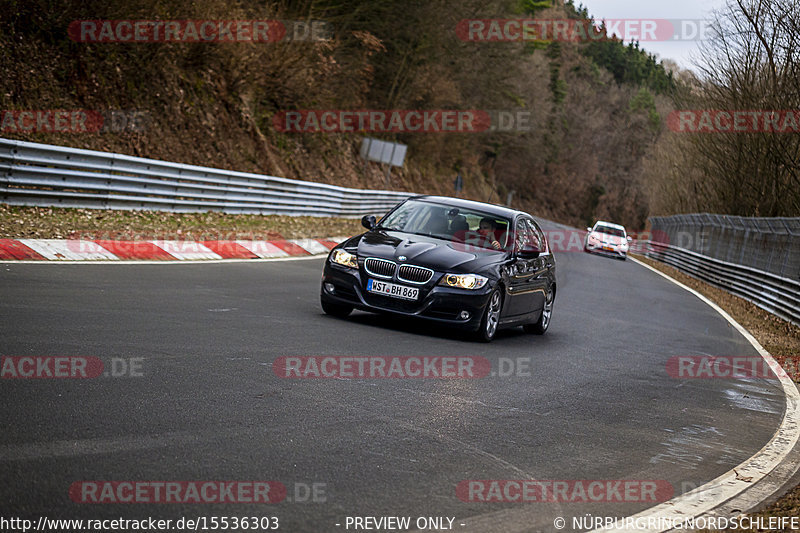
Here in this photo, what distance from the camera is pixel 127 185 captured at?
61.6 feet

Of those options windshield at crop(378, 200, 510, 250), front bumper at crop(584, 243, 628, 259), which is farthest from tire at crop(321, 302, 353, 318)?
front bumper at crop(584, 243, 628, 259)

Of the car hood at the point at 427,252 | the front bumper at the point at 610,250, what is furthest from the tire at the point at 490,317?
the front bumper at the point at 610,250

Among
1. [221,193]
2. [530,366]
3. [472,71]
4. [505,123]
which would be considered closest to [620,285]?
[221,193]

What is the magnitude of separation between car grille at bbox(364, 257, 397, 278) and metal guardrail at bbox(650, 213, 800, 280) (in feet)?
45.6

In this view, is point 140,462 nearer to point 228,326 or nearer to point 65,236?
point 228,326

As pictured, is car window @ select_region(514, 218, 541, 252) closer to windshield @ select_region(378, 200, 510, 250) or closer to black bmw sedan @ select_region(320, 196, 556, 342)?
black bmw sedan @ select_region(320, 196, 556, 342)

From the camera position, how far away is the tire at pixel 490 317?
10758 mm

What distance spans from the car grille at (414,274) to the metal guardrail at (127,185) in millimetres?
7884

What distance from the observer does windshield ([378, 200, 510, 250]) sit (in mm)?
11547

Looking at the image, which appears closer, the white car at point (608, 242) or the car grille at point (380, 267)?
the car grille at point (380, 267)

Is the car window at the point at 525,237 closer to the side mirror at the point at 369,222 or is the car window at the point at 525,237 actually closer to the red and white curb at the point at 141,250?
the side mirror at the point at 369,222

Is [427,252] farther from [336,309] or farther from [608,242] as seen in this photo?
[608,242]

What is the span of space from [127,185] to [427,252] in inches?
390

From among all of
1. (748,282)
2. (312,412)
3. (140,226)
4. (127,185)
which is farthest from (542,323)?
(748,282)
